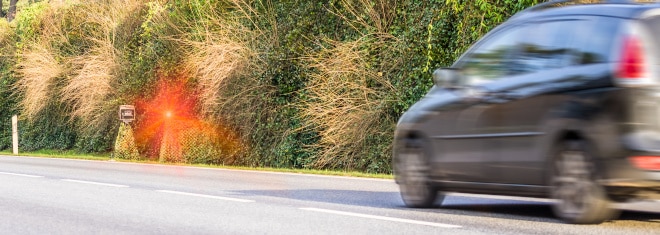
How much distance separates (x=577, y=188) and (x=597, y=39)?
3.88ft

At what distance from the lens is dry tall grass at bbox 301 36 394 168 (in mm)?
21734

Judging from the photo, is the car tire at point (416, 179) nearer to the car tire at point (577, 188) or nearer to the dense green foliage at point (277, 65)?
the car tire at point (577, 188)

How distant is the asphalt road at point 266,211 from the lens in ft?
31.3

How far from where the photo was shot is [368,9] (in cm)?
2214

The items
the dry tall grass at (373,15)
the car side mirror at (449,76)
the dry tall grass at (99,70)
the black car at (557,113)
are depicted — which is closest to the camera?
the black car at (557,113)

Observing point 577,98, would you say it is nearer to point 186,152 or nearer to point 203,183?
point 203,183

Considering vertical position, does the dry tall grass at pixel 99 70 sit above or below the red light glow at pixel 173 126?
above

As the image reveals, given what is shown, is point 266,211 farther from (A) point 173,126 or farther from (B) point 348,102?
(A) point 173,126

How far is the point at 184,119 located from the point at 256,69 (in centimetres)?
431

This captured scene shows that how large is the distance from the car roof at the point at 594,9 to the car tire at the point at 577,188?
3.52 ft

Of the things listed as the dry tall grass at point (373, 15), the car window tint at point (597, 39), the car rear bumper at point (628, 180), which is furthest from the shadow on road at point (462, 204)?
the dry tall grass at point (373, 15)

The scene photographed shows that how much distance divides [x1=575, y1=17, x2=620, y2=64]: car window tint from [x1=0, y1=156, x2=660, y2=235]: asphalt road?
52.2 inches

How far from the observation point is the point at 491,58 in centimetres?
1047

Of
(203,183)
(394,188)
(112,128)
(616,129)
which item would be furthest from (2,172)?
(616,129)
